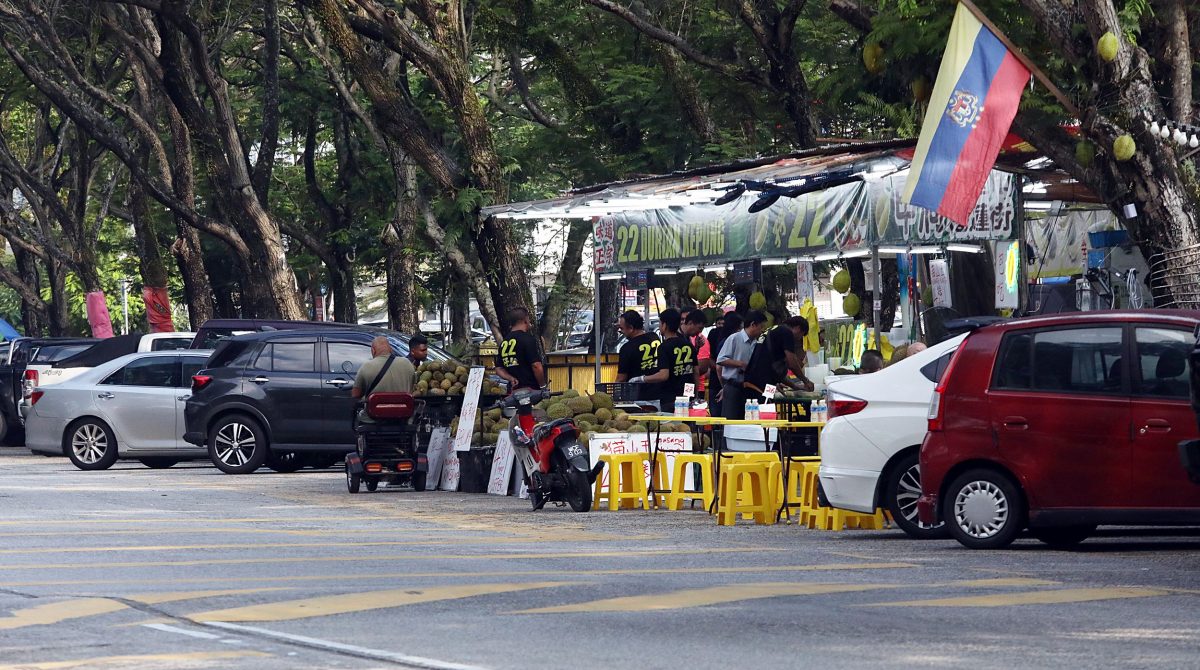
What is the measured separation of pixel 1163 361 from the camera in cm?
1259

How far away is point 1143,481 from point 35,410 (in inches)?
667

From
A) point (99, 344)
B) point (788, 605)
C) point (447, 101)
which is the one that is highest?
point (447, 101)

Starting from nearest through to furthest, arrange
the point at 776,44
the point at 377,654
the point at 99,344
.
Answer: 1. the point at 377,654
2. the point at 776,44
3. the point at 99,344

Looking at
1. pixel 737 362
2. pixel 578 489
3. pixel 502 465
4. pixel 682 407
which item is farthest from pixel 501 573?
pixel 502 465

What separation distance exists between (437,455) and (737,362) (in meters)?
4.05

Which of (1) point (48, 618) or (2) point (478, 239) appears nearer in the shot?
(1) point (48, 618)

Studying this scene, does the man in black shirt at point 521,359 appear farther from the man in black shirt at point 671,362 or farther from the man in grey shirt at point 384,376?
the man in grey shirt at point 384,376

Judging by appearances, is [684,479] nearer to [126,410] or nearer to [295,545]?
[295,545]

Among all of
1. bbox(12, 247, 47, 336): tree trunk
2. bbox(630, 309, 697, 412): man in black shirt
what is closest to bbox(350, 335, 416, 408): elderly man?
bbox(630, 309, 697, 412): man in black shirt

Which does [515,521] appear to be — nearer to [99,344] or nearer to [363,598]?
[363,598]

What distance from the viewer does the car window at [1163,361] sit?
1252cm

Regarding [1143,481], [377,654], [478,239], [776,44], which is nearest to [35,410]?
[478,239]

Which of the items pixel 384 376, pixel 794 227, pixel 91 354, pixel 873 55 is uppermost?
pixel 873 55

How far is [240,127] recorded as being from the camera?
43.9 meters
